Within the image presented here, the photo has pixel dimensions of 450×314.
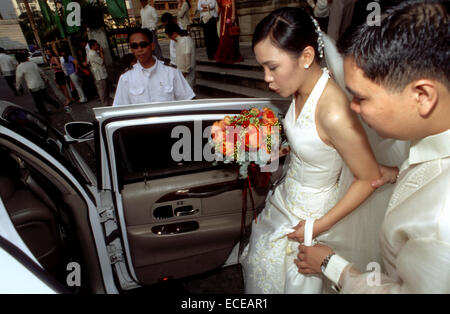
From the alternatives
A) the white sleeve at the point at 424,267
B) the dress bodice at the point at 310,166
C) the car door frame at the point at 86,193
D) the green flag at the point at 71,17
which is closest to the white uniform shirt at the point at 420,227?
the white sleeve at the point at 424,267

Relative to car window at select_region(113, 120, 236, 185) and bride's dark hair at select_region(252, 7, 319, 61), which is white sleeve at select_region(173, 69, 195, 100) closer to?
car window at select_region(113, 120, 236, 185)

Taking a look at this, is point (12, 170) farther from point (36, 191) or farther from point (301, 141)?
point (301, 141)

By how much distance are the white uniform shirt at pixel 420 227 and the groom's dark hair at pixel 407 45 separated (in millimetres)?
218

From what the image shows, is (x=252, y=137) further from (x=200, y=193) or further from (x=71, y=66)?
(x=71, y=66)

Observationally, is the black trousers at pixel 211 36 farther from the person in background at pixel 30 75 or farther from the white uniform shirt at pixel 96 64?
the person in background at pixel 30 75

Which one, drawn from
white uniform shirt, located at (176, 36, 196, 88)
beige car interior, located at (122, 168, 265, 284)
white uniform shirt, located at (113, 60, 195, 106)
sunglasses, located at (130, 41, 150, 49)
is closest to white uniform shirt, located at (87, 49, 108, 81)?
white uniform shirt, located at (176, 36, 196, 88)

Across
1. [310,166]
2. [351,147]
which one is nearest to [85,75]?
[310,166]

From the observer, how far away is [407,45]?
2.33 feet

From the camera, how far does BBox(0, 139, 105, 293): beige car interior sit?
1.65 meters

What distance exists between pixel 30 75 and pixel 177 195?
28.9 feet

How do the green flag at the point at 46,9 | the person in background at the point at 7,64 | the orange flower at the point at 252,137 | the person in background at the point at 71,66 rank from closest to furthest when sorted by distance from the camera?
the orange flower at the point at 252,137
the green flag at the point at 46,9
the person in background at the point at 71,66
the person in background at the point at 7,64

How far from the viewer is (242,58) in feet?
22.5

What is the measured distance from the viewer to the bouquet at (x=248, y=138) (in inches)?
61.2

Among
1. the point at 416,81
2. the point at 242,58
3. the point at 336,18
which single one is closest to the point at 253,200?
the point at 416,81
